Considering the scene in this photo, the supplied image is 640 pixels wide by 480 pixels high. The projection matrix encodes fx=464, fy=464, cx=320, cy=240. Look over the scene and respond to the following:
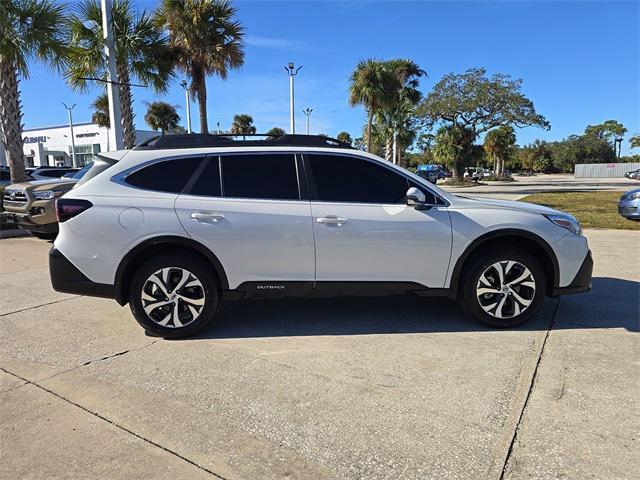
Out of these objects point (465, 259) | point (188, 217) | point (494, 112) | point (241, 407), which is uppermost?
point (494, 112)

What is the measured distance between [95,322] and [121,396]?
5.95 feet

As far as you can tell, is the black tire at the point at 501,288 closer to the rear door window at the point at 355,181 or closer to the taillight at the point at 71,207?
the rear door window at the point at 355,181

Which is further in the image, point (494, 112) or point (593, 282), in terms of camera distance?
point (494, 112)

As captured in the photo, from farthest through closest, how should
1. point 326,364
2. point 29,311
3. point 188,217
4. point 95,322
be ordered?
point 29,311
point 95,322
point 188,217
point 326,364

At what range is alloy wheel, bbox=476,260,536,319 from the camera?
14.2 feet

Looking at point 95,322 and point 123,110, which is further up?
point 123,110

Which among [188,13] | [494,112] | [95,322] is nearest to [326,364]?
[95,322]

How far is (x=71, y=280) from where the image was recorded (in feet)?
13.6

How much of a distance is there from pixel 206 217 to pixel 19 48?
40.5ft

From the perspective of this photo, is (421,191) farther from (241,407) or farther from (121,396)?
(121,396)

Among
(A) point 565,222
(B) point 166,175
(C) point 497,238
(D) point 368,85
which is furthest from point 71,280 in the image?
(D) point 368,85

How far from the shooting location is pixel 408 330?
4.43 meters

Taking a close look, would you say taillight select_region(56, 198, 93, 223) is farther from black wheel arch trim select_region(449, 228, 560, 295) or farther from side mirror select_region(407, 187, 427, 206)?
black wheel arch trim select_region(449, 228, 560, 295)

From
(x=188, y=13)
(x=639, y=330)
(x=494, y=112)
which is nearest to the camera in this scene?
(x=639, y=330)
